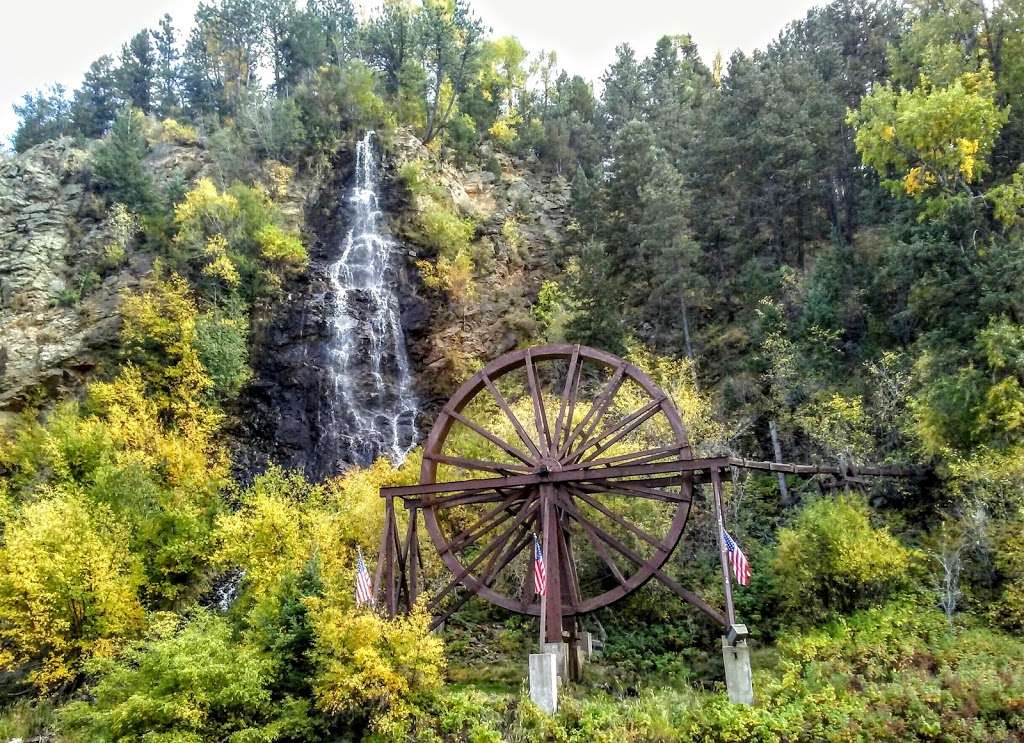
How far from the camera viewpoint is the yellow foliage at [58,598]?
55.5 ft

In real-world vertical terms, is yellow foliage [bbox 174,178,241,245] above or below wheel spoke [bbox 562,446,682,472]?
above

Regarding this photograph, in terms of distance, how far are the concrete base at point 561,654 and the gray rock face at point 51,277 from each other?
22729 mm

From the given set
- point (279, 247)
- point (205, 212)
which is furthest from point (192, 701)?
point (205, 212)

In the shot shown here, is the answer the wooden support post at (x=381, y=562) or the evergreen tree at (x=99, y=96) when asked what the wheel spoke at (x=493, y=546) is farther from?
the evergreen tree at (x=99, y=96)

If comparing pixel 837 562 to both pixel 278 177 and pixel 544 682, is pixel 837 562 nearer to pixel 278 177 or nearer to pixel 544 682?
pixel 544 682

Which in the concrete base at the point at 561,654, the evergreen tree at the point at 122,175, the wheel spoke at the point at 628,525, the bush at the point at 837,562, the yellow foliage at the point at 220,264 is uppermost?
the evergreen tree at the point at 122,175

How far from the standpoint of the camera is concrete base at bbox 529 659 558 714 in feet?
42.5

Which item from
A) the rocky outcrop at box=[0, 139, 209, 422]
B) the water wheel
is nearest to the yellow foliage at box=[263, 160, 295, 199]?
the rocky outcrop at box=[0, 139, 209, 422]

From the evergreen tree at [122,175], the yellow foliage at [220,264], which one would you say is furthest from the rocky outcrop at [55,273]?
the yellow foliage at [220,264]

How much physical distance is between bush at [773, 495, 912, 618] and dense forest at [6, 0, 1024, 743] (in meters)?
0.08

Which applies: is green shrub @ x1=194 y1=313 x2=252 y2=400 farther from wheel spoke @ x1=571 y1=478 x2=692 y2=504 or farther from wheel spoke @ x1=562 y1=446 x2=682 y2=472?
wheel spoke @ x1=571 y1=478 x2=692 y2=504

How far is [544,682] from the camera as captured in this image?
13.1m

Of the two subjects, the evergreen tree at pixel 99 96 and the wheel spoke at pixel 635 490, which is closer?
the wheel spoke at pixel 635 490

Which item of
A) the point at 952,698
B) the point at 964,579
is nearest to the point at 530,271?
the point at 964,579
